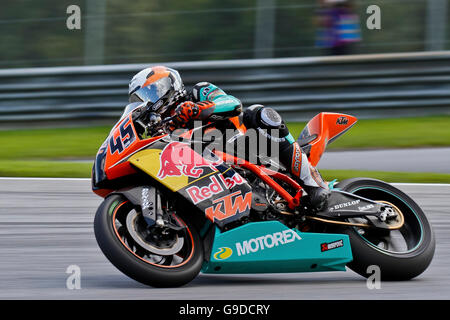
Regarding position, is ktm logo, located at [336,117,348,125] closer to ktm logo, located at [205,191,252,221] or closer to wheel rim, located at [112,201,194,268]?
ktm logo, located at [205,191,252,221]

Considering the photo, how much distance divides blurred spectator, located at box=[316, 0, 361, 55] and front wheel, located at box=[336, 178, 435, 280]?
620 centimetres

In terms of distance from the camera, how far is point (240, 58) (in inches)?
480

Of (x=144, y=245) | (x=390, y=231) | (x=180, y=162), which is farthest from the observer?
(x=390, y=231)

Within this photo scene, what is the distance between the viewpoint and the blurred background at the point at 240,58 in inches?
466

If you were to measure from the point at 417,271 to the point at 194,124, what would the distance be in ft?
5.71

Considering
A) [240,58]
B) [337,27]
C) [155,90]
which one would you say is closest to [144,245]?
[155,90]

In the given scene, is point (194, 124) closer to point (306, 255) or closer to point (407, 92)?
point (306, 255)

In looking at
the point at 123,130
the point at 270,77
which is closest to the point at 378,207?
the point at 123,130

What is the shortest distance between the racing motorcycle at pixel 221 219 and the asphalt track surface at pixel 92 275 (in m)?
0.13

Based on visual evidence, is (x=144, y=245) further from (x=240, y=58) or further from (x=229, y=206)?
(x=240, y=58)

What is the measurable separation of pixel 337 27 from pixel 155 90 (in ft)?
23.0

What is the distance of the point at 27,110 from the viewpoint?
39.3 feet

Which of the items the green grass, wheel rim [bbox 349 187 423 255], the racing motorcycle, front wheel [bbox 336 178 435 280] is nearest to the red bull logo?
the racing motorcycle

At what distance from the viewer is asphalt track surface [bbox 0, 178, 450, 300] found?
15.9 feet
